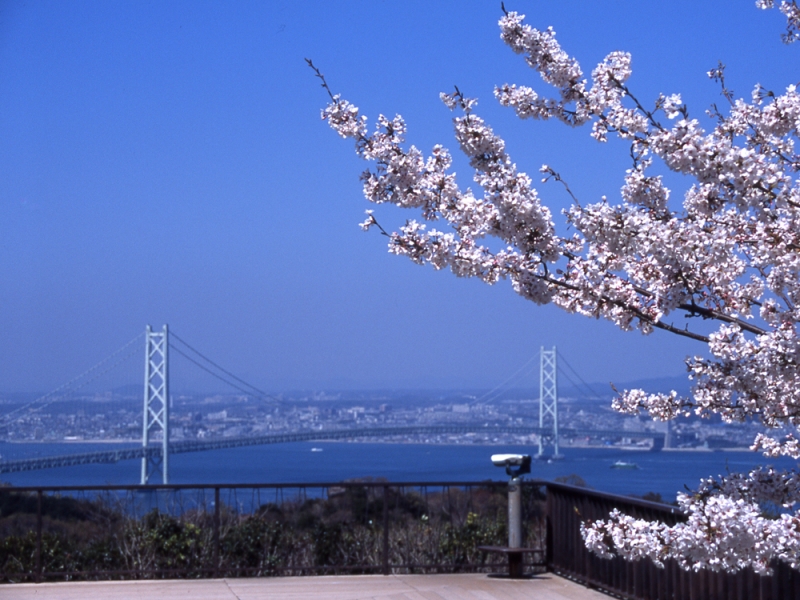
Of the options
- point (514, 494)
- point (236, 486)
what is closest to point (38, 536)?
point (236, 486)

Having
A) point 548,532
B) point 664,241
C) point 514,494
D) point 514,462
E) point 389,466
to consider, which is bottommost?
point 389,466

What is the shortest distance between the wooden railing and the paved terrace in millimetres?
142

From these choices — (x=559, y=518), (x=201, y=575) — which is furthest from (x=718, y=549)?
(x=201, y=575)

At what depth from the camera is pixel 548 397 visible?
3722 cm

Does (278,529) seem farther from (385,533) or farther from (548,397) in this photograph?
(548,397)

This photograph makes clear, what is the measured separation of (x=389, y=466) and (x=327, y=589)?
2739cm

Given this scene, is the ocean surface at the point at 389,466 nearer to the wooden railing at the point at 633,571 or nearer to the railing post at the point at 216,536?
the railing post at the point at 216,536

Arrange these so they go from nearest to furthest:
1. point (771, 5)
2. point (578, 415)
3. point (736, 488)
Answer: point (736, 488) → point (771, 5) → point (578, 415)

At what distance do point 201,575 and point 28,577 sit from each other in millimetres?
1205

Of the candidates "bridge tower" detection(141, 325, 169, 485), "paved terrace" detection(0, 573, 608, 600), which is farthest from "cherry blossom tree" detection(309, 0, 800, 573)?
"bridge tower" detection(141, 325, 169, 485)

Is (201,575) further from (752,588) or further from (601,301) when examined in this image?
(601,301)

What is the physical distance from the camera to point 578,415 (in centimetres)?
3456

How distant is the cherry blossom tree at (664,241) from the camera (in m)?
2.39

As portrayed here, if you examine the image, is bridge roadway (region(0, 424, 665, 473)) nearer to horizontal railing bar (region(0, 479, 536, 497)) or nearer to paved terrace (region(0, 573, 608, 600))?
horizontal railing bar (region(0, 479, 536, 497))
